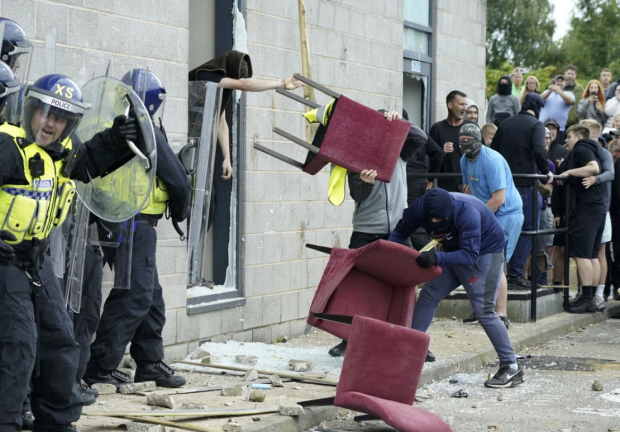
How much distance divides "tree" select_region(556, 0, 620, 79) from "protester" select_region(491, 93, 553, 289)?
35.7m

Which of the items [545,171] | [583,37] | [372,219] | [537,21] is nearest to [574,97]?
[545,171]

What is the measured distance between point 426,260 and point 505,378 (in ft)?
4.95

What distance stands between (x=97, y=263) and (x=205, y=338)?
7.17ft

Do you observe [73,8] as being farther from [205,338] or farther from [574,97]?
[574,97]

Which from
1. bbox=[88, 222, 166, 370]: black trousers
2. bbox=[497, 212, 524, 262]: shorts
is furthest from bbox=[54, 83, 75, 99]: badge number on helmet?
bbox=[497, 212, 524, 262]: shorts

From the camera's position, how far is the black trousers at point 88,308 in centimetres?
599

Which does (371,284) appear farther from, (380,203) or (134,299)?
(134,299)

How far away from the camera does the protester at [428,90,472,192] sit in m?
10.9

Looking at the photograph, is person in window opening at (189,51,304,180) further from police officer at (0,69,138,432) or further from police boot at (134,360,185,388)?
police officer at (0,69,138,432)

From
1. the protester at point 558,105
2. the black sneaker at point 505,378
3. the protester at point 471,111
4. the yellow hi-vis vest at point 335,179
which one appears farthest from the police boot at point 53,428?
the protester at point 558,105

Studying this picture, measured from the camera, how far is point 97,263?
6.02 metres

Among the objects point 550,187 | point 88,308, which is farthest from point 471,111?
point 88,308

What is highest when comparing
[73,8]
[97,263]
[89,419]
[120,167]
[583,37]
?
[583,37]

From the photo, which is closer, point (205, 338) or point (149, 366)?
point (149, 366)
